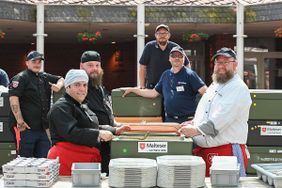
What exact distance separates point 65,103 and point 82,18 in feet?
44.0

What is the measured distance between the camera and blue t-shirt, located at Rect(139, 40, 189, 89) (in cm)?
726

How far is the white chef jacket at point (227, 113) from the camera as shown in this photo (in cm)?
487

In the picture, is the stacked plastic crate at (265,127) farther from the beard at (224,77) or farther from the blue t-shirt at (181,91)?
the beard at (224,77)

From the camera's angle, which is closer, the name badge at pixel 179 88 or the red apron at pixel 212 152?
the red apron at pixel 212 152

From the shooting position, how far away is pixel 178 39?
2270cm

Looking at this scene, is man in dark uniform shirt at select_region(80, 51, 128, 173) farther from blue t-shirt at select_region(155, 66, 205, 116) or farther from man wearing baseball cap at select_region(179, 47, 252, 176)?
blue t-shirt at select_region(155, 66, 205, 116)

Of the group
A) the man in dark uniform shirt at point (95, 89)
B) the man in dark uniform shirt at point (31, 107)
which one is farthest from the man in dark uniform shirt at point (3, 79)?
the man in dark uniform shirt at point (95, 89)

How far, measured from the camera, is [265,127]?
743 centimetres

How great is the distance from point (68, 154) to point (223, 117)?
1.37 meters

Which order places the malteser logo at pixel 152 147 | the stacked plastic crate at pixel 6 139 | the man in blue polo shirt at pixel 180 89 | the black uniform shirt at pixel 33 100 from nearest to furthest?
the malteser logo at pixel 152 147 → the man in blue polo shirt at pixel 180 89 → the black uniform shirt at pixel 33 100 → the stacked plastic crate at pixel 6 139

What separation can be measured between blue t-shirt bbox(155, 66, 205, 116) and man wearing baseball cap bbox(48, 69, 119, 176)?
1940 millimetres

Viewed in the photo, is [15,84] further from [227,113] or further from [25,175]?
[25,175]

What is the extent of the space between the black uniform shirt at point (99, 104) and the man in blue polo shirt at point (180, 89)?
126 centimetres

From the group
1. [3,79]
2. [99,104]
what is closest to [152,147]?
[99,104]
